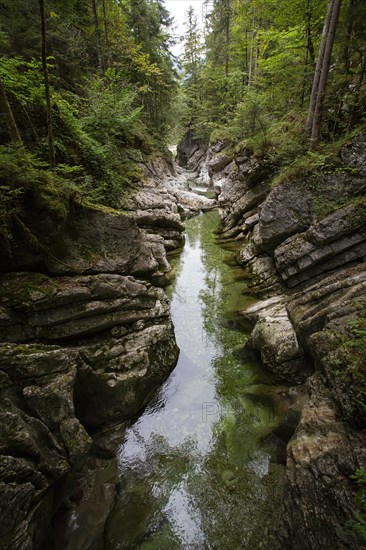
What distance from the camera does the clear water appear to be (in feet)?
15.9

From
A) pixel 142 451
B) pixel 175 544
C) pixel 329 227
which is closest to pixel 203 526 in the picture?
pixel 175 544

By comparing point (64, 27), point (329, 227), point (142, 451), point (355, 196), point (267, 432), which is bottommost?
point (267, 432)

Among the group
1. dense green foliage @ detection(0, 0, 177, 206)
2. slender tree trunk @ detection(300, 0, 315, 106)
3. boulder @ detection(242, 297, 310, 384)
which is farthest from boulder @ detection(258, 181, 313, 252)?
slender tree trunk @ detection(300, 0, 315, 106)

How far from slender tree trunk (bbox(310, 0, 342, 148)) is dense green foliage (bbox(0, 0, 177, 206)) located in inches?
364

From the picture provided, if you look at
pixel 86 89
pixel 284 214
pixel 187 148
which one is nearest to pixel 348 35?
pixel 284 214

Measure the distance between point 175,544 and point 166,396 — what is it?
10.8 ft

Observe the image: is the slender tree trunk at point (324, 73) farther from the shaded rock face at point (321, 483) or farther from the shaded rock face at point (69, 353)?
the shaded rock face at point (321, 483)

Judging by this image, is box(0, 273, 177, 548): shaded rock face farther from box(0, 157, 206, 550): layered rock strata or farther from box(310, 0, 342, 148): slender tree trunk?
box(310, 0, 342, 148): slender tree trunk

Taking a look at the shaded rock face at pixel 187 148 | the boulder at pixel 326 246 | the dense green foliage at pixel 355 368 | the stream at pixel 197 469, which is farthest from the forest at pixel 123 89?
the shaded rock face at pixel 187 148

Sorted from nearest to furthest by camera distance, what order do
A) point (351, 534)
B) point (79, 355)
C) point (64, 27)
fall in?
point (351, 534) < point (79, 355) < point (64, 27)

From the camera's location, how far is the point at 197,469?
5.85 metres

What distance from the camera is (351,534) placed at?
3426mm

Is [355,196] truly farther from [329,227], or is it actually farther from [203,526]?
[203,526]

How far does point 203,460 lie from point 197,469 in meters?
0.24
